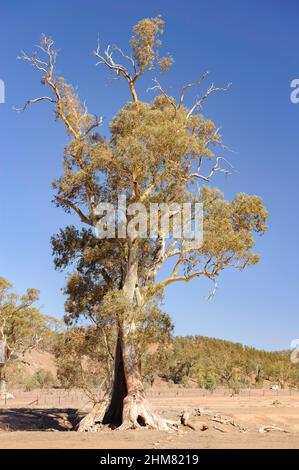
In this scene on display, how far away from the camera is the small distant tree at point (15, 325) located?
4069 centimetres

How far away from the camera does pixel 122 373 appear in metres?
19.2

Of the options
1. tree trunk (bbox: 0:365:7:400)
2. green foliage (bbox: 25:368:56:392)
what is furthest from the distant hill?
tree trunk (bbox: 0:365:7:400)

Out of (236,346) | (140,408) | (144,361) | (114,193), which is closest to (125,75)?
(114,193)

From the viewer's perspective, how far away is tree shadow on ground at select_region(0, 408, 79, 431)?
2022 centimetres

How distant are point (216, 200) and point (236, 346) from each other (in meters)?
67.8

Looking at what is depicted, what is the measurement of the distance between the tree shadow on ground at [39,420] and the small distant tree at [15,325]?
15.3 meters

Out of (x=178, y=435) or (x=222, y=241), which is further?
(x=222, y=241)

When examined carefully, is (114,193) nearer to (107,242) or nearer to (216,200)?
(107,242)

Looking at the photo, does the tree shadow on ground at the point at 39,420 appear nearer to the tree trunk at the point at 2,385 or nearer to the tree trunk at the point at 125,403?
the tree trunk at the point at 125,403

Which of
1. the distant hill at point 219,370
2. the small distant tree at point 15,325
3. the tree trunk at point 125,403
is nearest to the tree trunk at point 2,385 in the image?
the small distant tree at point 15,325

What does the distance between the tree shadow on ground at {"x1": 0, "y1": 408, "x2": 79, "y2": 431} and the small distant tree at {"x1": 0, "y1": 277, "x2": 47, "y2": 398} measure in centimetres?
1527

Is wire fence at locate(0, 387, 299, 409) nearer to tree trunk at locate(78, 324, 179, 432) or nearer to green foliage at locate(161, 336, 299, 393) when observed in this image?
green foliage at locate(161, 336, 299, 393)

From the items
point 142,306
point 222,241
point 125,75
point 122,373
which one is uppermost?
point 125,75

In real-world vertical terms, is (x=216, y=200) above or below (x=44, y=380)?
above
